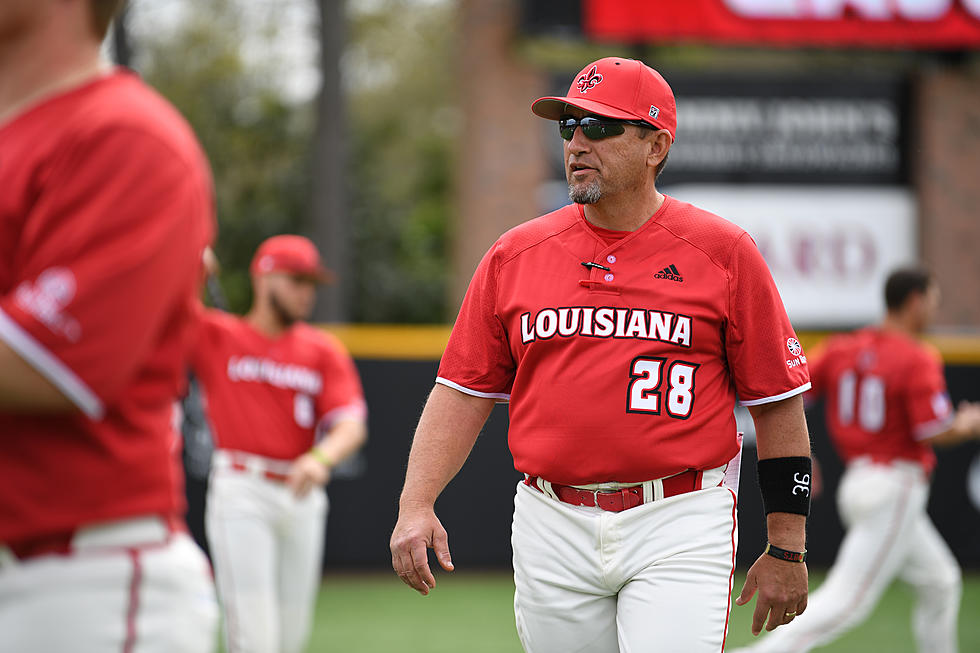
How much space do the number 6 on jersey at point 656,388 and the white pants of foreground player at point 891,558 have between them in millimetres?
3813

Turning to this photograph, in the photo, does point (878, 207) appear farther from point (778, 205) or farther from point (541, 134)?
point (541, 134)

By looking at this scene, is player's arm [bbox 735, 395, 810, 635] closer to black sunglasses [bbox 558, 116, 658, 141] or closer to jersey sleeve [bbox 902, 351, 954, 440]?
black sunglasses [bbox 558, 116, 658, 141]

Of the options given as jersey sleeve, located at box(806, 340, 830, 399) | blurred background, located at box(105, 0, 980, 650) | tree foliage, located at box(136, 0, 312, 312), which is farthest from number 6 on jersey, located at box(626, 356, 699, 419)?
tree foliage, located at box(136, 0, 312, 312)

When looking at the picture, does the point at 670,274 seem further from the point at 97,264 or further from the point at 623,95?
the point at 97,264

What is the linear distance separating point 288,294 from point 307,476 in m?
1.38

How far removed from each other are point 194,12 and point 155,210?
28.1m

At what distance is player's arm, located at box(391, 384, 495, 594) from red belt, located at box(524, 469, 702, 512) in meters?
0.41

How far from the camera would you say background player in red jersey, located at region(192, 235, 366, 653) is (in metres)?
6.32

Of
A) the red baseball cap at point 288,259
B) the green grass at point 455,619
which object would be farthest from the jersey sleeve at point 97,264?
the green grass at point 455,619

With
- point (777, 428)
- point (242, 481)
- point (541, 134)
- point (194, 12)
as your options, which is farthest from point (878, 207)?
point (194, 12)

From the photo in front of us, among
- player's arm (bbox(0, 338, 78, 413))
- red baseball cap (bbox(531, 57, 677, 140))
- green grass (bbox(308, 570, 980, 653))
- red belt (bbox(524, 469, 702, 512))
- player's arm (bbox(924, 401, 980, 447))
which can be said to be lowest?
green grass (bbox(308, 570, 980, 653))

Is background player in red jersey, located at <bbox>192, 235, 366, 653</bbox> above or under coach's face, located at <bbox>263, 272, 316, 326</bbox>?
under

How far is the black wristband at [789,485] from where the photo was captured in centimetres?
354

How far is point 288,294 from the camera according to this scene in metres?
7.14
